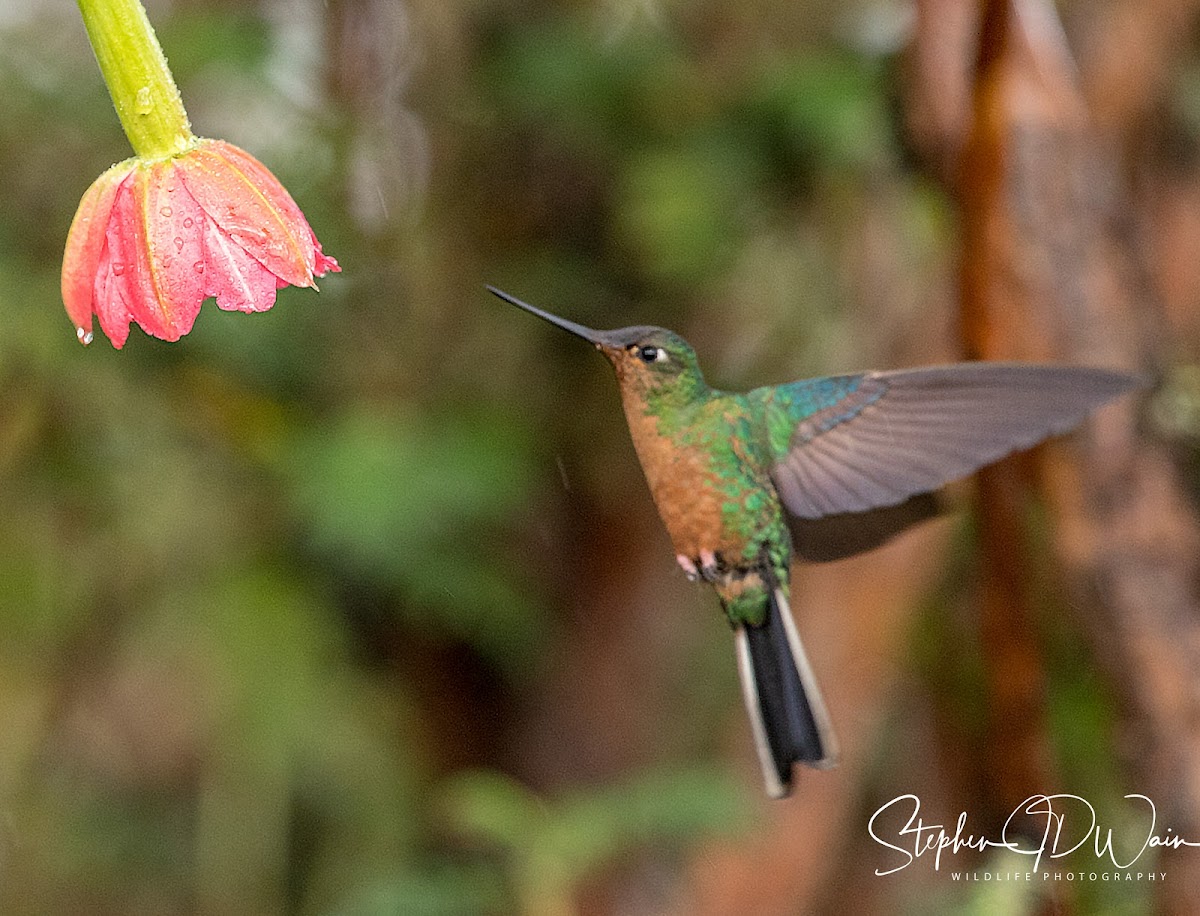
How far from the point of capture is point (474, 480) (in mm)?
2096

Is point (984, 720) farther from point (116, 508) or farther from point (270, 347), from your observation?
point (116, 508)

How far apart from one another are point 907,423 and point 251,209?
0.53 metres

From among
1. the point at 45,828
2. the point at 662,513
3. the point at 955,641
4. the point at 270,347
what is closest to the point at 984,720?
the point at 955,641

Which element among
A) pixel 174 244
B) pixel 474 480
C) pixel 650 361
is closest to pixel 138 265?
pixel 174 244

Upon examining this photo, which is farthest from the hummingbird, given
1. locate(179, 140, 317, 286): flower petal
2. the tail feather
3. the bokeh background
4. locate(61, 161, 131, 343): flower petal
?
the bokeh background

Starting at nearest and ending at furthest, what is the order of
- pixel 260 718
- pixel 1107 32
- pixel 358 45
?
pixel 1107 32 < pixel 260 718 < pixel 358 45

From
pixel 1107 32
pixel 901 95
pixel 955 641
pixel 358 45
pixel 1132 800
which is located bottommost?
pixel 1132 800

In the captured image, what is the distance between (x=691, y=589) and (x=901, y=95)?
115cm

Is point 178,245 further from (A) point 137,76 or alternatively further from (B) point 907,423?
(B) point 907,423

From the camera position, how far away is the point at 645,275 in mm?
2365

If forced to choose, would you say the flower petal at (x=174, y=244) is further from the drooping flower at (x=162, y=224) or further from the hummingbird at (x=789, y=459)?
the hummingbird at (x=789, y=459)

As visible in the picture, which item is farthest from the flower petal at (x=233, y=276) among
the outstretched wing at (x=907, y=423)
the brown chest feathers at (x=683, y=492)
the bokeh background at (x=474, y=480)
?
the bokeh background at (x=474, y=480)

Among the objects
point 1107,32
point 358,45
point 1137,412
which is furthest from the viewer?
point 358,45

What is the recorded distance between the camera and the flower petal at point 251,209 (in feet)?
2.66
